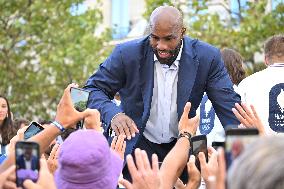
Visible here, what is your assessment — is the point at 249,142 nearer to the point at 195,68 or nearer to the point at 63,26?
the point at 195,68

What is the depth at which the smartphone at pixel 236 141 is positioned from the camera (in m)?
2.60

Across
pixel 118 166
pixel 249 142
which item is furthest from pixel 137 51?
pixel 249 142

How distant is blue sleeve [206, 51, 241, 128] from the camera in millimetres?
5836

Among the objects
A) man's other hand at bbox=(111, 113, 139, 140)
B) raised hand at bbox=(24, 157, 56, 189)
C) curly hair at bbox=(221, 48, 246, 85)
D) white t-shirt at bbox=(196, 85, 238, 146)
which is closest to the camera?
raised hand at bbox=(24, 157, 56, 189)

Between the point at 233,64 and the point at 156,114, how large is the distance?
6.11 feet

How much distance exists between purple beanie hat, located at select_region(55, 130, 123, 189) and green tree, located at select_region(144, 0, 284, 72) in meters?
13.5

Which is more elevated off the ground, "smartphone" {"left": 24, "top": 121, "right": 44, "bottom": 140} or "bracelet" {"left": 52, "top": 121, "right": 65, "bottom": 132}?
"bracelet" {"left": 52, "top": 121, "right": 65, "bottom": 132}

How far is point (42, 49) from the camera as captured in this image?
807 inches

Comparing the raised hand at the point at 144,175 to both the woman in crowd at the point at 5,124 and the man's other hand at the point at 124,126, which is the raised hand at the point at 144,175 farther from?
the woman in crowd at the point at 5,124

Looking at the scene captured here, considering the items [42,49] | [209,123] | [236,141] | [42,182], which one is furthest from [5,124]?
[42,49]

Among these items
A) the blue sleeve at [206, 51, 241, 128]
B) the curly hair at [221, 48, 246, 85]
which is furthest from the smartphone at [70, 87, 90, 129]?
the curly hair at [221, 48, 246, 85]

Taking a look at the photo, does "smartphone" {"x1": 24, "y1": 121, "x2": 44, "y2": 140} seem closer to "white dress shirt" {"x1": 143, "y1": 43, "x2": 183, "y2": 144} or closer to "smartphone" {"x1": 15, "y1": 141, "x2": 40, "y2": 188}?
"white dress shirt" {"x1": 143, "y1": 43, "x2": 183, "y2": 144}

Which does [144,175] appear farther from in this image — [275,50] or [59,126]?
[275,50]

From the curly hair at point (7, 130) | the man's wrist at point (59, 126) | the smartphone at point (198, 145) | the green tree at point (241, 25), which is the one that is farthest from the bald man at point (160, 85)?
the green tree at point (241, 25)
